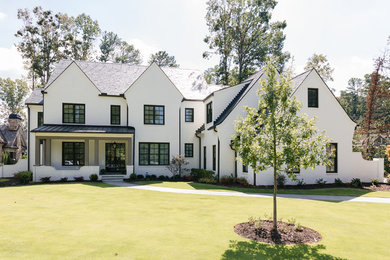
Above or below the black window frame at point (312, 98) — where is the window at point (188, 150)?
below

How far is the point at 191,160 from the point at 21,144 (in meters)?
36.1

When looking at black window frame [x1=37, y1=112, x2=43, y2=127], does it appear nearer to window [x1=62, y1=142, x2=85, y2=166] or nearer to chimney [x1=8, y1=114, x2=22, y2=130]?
window [x1=62, y1=142, x2=85, y2=166]

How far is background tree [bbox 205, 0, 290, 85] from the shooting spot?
39.4 m

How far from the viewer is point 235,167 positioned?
21141mm

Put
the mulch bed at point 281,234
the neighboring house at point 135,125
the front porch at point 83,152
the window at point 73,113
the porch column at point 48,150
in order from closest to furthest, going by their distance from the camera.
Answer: the mulch bed at point 281,234 < the neighboring house at point 135,125 < the front porch at point 83,152 < the porch column at point 48,150 < the window at point 73,113

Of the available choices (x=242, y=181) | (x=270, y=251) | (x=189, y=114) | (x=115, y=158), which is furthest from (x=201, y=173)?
(x=270, y=251)

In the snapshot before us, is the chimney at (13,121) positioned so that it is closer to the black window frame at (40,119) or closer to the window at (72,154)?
the black window frame at (40,119)

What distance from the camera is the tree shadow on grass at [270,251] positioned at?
6473mm

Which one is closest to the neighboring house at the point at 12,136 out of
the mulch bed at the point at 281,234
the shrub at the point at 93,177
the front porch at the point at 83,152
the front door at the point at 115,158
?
the front porch at the point at 83,152

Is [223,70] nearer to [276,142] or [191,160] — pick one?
[191,160]

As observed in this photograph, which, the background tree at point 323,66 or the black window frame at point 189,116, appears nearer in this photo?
the black window frame at point 189,116

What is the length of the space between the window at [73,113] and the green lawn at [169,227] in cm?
1082

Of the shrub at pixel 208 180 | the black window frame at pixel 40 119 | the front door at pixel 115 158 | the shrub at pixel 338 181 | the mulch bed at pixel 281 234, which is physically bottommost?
the shrub at pixel 208 180

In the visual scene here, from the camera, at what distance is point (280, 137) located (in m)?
8.41
